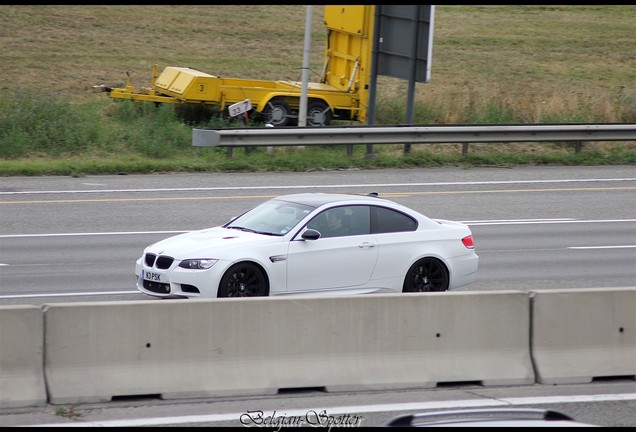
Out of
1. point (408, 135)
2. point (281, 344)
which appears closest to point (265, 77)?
point (408, 135)

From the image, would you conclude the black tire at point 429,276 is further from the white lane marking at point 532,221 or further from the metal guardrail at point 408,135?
the metal guardrail at point 408,135

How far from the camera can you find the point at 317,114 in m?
25.6

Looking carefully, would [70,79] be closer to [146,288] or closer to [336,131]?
[336,131]

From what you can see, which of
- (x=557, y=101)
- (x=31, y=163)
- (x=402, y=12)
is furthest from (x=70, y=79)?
(x=557, y=101)

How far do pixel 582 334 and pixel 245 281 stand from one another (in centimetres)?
409

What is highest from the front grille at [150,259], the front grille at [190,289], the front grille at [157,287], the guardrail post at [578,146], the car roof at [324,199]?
the guardrail post at [578,146]

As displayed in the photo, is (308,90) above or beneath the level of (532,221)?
above

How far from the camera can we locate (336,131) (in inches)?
891

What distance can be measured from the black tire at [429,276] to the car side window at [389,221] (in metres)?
0.49

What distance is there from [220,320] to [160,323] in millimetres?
539

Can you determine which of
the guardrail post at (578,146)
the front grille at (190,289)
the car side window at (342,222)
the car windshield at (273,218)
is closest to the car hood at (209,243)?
the car windshield at (273,218)

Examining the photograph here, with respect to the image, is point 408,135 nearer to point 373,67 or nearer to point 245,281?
point 373,67

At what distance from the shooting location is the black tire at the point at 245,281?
37.9 ft

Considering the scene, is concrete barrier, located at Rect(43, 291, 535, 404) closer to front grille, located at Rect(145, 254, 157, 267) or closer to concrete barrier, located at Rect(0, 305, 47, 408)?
concrete barrier, located at Rect(0, 305, 47, 408)
